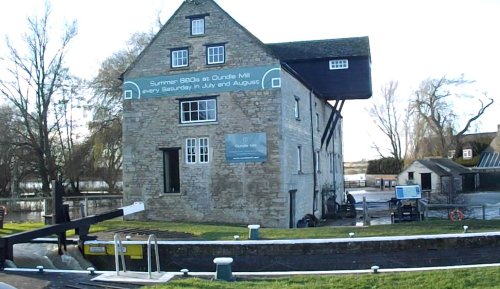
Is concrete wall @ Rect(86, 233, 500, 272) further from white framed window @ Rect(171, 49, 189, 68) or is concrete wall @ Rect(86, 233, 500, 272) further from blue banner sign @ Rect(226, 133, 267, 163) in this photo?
white framed window @ Rect(171, 49, 189, 68)

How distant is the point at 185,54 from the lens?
897 inches

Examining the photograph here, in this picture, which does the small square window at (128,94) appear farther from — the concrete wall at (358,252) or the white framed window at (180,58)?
the concrete wall at (358,252)

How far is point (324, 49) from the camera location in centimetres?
2828

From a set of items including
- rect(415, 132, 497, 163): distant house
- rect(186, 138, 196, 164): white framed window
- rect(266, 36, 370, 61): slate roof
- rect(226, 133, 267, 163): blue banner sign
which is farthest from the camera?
rect(415, 132, 497, 163): distant house

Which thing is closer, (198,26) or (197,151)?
(197,151)

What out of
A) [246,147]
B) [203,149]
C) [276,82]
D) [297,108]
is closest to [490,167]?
[297,108]

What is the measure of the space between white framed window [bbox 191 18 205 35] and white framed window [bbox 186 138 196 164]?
475 centimetres

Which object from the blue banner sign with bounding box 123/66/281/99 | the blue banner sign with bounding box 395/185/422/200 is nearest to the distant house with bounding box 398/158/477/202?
the blue banner sign with bounding box 395/185/422/200

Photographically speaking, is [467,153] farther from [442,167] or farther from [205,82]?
[205,82]

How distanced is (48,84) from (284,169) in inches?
1052

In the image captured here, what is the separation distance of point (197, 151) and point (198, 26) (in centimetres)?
556

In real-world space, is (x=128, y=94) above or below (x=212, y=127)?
above

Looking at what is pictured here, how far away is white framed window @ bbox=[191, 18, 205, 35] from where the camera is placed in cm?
2258

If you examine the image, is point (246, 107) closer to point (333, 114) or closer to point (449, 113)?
point (333, 114)
